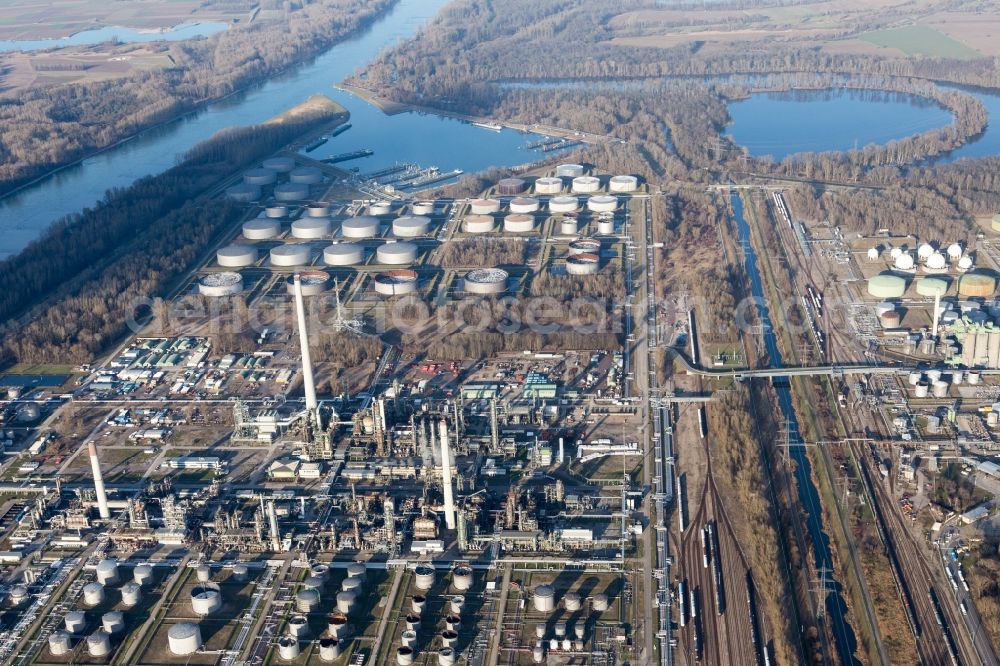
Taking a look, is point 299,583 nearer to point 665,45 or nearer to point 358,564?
point 358,564

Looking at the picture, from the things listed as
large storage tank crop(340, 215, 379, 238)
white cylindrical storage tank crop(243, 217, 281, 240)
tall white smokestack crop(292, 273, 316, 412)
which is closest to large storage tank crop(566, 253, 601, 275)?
large storage tank crop(340, 215, 379, 238)

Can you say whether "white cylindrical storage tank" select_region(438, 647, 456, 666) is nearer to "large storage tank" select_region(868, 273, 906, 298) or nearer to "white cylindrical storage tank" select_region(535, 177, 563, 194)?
"large storage tank" select_region(868, 273, 906, 298)

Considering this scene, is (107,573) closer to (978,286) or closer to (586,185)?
(978,286)

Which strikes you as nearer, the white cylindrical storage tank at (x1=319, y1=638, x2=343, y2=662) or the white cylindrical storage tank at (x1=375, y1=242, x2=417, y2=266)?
the white cylindrical storage tank at (x1=319, y1=638, x2=343, y2=662)

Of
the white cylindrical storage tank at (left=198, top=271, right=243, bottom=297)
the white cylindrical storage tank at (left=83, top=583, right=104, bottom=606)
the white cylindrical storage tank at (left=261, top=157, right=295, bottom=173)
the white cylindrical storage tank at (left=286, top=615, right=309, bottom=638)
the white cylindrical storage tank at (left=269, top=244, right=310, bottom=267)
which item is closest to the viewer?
the white cylindrical storage tank at (left=286, top=615, right=309, bottom=638)

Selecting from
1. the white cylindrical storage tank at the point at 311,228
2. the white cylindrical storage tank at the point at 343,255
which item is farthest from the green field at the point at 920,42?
the white cylindrical storage tank at the point at 343,255

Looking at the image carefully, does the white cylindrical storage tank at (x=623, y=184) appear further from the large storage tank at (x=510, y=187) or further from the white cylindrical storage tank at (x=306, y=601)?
the white cylindrical storage tank at (x=306, y=601)

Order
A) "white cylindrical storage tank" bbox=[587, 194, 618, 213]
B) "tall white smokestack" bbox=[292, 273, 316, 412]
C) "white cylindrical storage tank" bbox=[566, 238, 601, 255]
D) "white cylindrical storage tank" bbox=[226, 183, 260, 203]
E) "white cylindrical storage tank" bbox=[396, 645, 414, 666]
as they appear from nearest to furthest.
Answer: "white cylindrical storage tank" bbox=[396, 645, 414, 666] → "tall white smokestack" bbox=[292, 273, 316, 412] → "white cylindrical storage tank" bbox=[566, 238, 601, 255] → "white cylindrical storage tank" bbox=[587, 194, 618, 213] → "white cylindrical storage tank" bbox=[226, 183, 260, 203]
